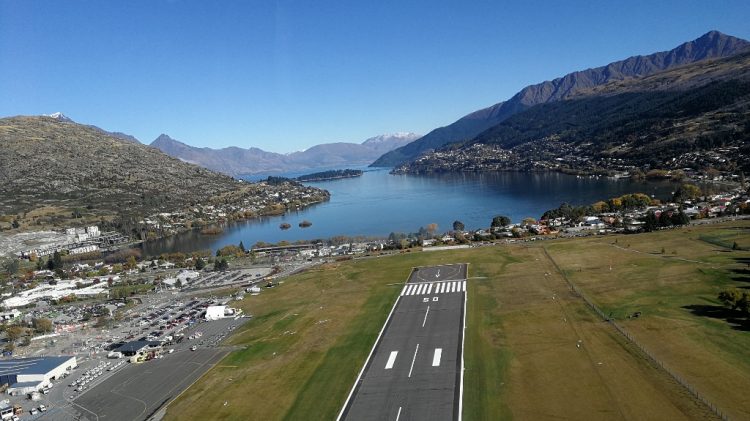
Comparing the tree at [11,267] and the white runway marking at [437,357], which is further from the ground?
the white runway marking at [437,357]

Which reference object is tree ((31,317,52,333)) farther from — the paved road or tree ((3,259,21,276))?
tree ((3,259,21,276))

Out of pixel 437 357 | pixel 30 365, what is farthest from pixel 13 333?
pixel 437 357

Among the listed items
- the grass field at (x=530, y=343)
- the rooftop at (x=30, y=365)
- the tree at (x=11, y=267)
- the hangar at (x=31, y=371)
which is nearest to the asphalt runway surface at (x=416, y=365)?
the grass field at (x=530, y=343)

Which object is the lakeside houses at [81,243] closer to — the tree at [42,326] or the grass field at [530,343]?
the tree at [42,326]

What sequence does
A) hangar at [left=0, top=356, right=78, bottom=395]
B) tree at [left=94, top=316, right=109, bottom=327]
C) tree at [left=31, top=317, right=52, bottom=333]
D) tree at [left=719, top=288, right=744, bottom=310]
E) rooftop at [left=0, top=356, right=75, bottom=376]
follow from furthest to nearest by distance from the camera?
tree at [left=94, top=316, right=109, bottom=327] → tree at [left=31, top=317, right=52, bottom=333] → rooftop at [left=0, top=356, right=75, bottom=376] → hangar at [left=0, top=356, right=78, bottom=395] → tree at [left=719, top=288, right=744, bottom=310]

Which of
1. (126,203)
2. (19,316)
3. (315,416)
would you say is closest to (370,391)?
(315,416)

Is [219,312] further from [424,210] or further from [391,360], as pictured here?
[424,210]

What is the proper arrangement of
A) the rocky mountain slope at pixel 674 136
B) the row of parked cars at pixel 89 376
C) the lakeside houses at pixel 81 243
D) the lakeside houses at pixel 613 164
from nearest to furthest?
the row of parked cars at pixel 89 376 → the lakeside houses at pixel 81 243 → the lakeside houses at pixel 613 164 → the rocky mountain slope at pixel 674 136

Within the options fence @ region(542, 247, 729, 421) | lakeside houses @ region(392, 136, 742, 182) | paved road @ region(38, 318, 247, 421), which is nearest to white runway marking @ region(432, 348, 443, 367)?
fence @ region(542, 247, 729, 421)
